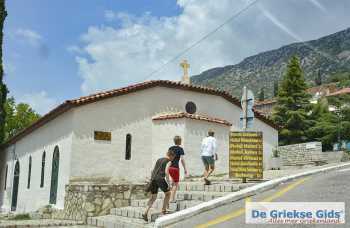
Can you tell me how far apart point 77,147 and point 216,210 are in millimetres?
8684

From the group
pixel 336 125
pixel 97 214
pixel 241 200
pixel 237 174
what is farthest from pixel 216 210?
pixel 336 125

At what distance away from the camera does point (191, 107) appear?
20938mm

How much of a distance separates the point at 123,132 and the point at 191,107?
147 inches

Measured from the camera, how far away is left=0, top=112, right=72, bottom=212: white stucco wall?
59.1 feet

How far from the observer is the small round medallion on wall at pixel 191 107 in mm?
20812

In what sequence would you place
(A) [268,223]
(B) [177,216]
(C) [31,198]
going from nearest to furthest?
(A) [268,223] → (B) [177,216] → (C) [31,198]

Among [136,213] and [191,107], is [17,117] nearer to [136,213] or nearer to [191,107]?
[191,107]

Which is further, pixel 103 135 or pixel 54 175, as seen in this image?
pixel 54 175

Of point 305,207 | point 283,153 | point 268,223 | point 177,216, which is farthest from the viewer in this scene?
point 283,153

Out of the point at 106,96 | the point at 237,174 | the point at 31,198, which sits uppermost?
the point at 106,96

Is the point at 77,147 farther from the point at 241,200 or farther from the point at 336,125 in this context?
the point at 336,125

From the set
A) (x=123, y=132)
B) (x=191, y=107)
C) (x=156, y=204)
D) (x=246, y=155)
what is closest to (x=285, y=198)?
(x=246, y=155)

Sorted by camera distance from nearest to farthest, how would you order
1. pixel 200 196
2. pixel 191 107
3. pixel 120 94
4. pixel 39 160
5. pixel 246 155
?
pixel 200 196
pixel 246 155
pixel 120 94
pixel 191 107
pixel 39 160

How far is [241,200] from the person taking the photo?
11.1 m
